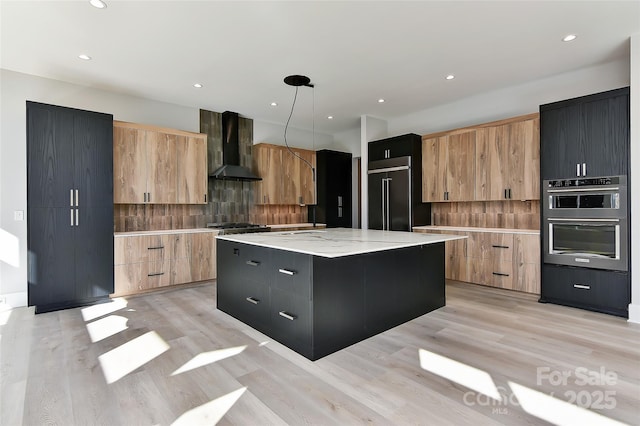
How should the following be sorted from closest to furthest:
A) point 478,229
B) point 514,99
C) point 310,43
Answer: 1. point 310,43
2. point 514,99
3. point 478,229

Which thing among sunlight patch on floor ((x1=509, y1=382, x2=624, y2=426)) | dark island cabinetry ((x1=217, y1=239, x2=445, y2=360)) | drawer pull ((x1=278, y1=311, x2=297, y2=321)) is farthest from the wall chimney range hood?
sunlight patch on floor ((x1=509, y1=382, x2=624, y2=426))

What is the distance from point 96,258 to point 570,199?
551 centimetres

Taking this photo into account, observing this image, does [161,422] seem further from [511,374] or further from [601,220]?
[601,220]

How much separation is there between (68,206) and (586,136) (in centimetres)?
580

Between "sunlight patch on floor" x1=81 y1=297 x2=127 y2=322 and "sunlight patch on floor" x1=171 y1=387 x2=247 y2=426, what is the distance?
88.8 inches

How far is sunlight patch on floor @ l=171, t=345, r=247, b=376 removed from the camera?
225cm

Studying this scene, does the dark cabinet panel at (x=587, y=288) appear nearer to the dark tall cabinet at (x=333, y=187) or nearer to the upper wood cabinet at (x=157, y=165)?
the dark tall cabinet at (x=333, y=187)

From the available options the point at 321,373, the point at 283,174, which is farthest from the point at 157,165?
the point at 321,373

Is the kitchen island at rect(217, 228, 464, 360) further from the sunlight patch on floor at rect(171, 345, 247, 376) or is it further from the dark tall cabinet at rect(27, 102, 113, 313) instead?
the dark tall cabinet at rect(27, 102, 113, 313)

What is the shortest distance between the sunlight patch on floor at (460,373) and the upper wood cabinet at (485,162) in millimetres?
2881

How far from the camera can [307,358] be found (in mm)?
2377

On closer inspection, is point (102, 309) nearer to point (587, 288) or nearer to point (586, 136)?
point (587, 288)

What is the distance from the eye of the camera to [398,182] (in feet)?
17.6

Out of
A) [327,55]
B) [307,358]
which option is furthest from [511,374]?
[327,55]
